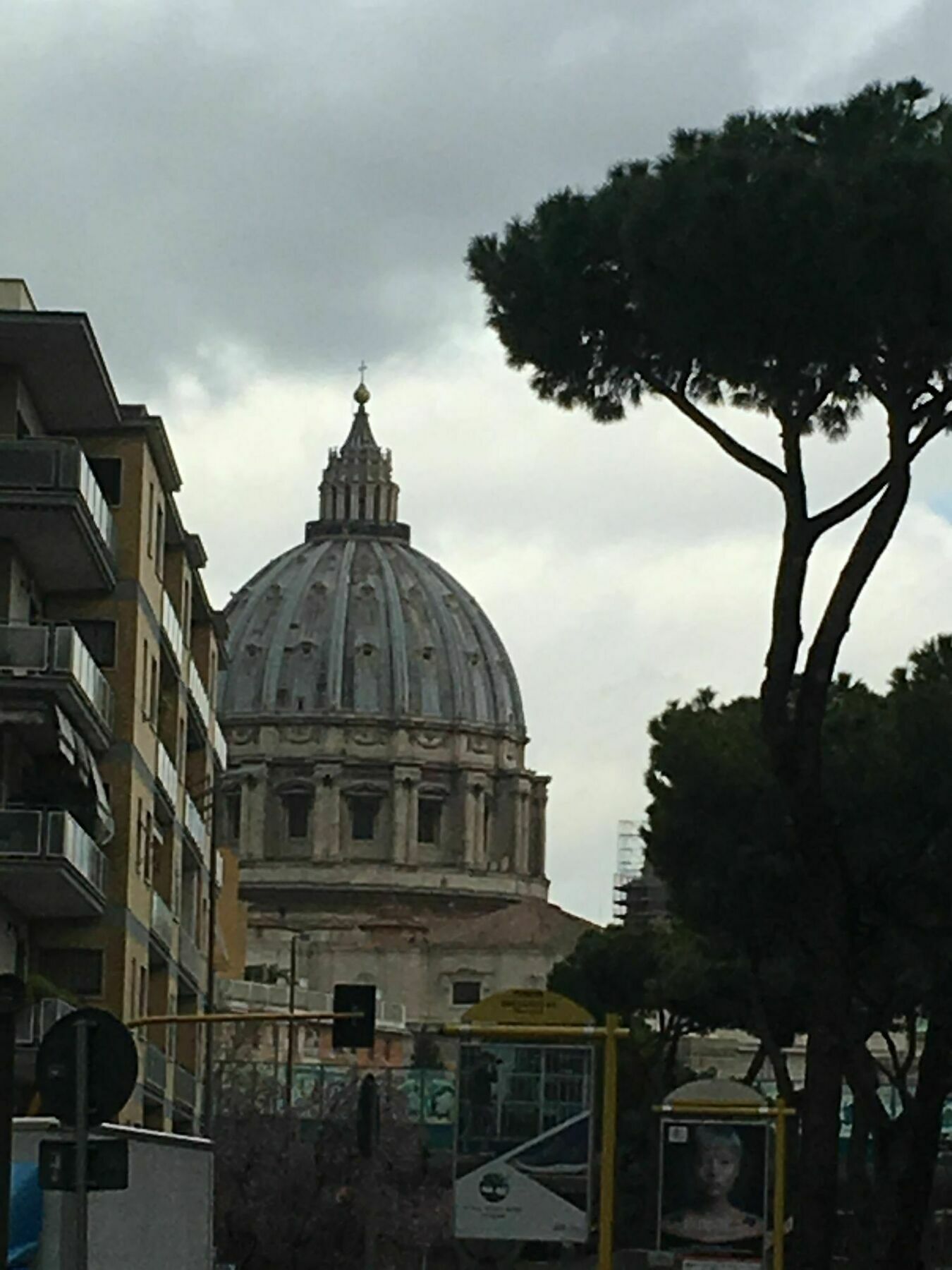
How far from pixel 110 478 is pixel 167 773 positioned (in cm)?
715

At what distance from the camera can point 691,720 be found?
35.7 m

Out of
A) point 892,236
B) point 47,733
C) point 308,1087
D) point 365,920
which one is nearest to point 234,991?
point 308,1087

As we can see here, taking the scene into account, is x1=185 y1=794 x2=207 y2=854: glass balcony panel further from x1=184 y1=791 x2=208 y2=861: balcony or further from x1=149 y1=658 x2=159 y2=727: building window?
x1=149 y1=658 x2=159 y2=727: building window

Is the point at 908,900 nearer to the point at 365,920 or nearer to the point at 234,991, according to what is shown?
the point at 234,991

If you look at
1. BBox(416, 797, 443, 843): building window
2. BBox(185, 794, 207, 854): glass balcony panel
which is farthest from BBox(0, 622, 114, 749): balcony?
BBox(416, 797, 443, 843): building window

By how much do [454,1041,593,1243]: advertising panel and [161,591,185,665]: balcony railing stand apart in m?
25.4

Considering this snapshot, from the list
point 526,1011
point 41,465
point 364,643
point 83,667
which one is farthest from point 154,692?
point 364,643

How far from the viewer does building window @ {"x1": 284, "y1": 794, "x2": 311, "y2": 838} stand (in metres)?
171

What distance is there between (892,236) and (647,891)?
371ft

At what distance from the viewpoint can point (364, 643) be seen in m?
180

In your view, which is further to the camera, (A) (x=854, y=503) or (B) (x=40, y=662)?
(B) (x=40, y=662)

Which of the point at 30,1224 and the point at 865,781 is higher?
the point at 865,781

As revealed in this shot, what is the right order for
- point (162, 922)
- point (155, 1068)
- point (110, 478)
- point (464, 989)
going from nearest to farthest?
point (110, 478) < point (155, 1068) < point (162, 922) < point (464, 989)

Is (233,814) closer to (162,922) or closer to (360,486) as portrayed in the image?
(360,486)
